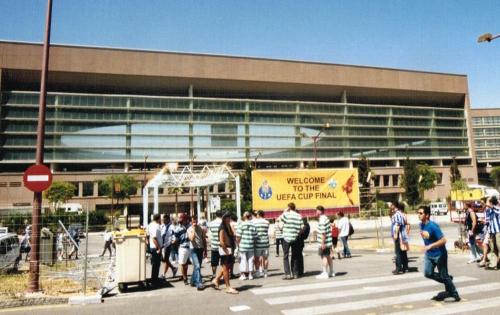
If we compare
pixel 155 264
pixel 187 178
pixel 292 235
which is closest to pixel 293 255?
pixel 292 235

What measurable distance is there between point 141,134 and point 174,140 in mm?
6300

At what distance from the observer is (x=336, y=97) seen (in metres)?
91.1

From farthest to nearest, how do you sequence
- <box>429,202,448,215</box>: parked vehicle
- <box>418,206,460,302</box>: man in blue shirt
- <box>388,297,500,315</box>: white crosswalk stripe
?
<box>429,202,448,215</box>: parked vehicle, <box>418,206,460,302</box>: man in blue shirt, <box>388,297,500,315</box>: white crosswalk stripe

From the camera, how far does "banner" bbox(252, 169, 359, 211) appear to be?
70.3 feet

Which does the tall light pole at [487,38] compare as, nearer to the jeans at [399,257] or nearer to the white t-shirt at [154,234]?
the jeans at [399,257]

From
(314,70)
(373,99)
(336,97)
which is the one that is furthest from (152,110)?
(373,99)

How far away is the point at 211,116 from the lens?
7962 centimetres

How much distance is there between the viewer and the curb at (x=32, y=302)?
8.00m

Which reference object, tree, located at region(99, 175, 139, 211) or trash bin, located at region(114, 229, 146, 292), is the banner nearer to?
trash bin, located at region(114, 229, 146, 292)

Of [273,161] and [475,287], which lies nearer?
[475,287]

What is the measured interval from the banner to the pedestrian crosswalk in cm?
1157

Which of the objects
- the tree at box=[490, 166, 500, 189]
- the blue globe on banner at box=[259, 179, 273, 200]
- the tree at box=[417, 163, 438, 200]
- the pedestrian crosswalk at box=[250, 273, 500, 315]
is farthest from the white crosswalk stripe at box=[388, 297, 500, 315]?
the tree at box=[490, 166, 500, 189]

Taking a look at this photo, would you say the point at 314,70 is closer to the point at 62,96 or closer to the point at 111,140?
the point at 111,140

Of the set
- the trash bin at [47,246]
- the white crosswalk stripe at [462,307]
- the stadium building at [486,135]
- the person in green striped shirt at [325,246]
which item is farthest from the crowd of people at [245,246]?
the stadium building at [486,135]
